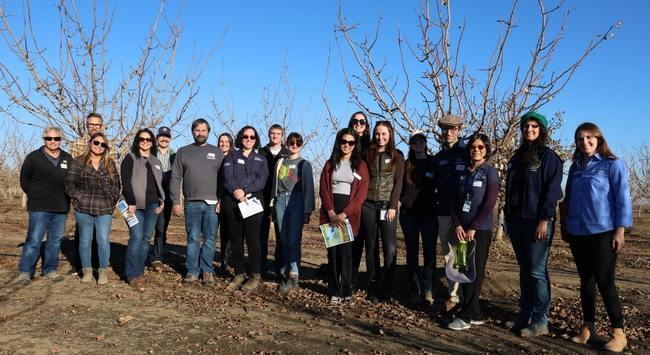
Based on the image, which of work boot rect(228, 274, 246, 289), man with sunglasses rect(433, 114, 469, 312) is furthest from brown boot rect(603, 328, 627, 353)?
work boot rect(228, 274, 246, 289)

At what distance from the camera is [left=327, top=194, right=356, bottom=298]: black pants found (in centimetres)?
574

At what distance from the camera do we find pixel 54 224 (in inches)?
258

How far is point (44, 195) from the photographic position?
250 inches

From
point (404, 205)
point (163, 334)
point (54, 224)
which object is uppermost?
point (404, 205)

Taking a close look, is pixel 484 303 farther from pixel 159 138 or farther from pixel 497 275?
pixel 159 138

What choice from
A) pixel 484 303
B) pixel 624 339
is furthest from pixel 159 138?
pixel 624 339

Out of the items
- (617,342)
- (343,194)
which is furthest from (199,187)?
(617,342)

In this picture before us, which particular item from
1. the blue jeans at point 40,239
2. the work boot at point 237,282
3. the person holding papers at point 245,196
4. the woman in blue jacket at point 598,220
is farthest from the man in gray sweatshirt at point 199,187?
the woman in blue jacket at point 598,220

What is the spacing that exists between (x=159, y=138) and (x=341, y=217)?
132 inches

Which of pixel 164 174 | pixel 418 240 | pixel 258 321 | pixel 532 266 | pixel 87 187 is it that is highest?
pixel 164 174

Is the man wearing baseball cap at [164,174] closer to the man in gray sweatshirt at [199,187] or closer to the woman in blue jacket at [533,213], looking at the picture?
the man in gray sweatshirt at [199,187]

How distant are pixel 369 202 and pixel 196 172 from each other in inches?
92.6

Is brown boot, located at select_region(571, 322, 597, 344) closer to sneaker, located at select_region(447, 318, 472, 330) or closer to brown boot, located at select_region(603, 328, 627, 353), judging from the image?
brown boot, located at select_region(603, 328, 627, 353)

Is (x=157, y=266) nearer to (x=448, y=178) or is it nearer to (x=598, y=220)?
(x=448, y=178)
